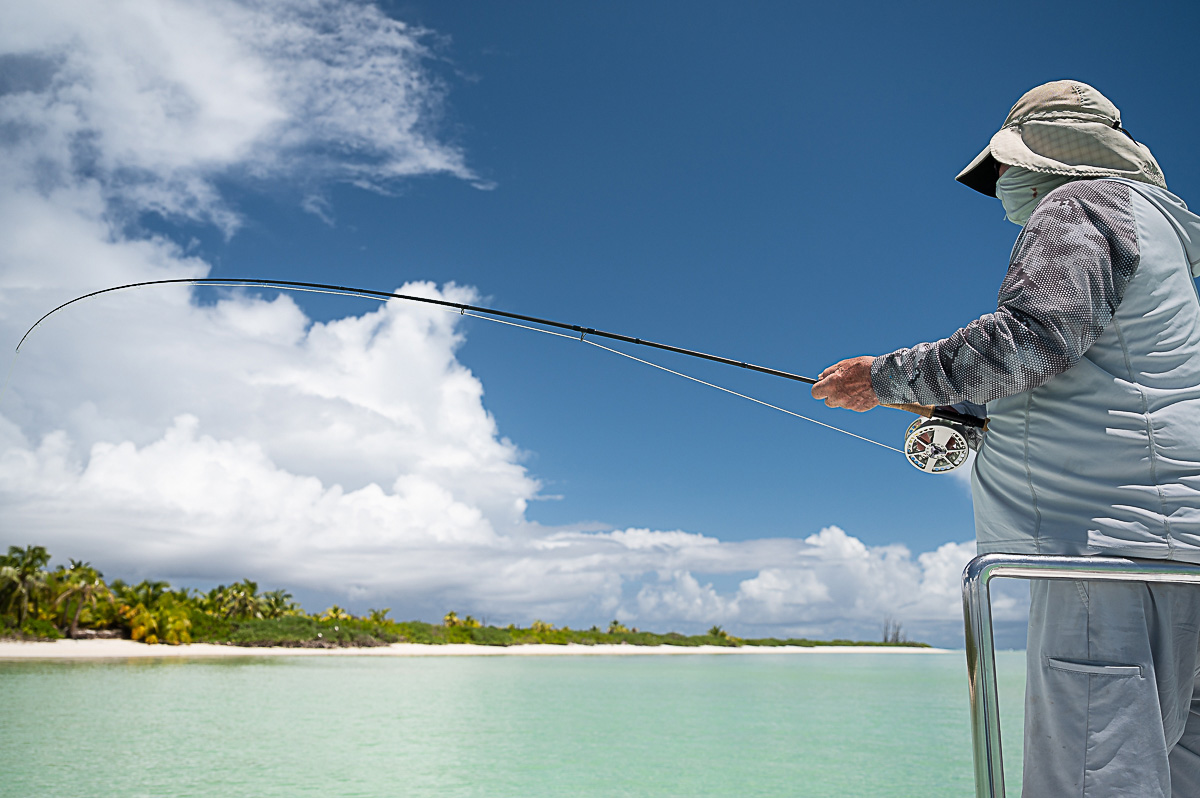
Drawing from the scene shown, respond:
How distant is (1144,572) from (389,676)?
86.7 feet

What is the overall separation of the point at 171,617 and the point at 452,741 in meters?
29.0

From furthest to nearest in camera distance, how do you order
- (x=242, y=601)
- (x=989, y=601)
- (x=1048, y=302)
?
1. (x=242, y=601)
2. (x=1048, y=302)
3. (x=989, y=601)

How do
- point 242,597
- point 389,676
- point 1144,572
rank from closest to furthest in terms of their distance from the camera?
point 1144,572
point 389,676
point 242,597

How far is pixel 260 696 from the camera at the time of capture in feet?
52.9

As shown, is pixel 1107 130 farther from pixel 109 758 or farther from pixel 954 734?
pixel 954 734

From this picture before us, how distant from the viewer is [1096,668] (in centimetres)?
116

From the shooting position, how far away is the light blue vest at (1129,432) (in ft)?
3.92

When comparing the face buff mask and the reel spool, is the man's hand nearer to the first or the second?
the reel spool

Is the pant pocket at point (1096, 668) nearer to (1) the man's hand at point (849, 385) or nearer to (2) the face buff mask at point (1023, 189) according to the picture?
(1) the man's hand at point (849, 385)

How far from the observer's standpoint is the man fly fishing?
1.16 meters

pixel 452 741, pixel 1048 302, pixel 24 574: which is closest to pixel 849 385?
pixel 1048 302

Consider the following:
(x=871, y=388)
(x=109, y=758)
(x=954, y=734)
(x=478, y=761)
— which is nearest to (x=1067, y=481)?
(x=871, y=388)

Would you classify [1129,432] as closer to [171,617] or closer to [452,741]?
[452,741]

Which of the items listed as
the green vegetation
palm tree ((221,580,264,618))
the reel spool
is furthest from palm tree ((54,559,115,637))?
the reel spool
